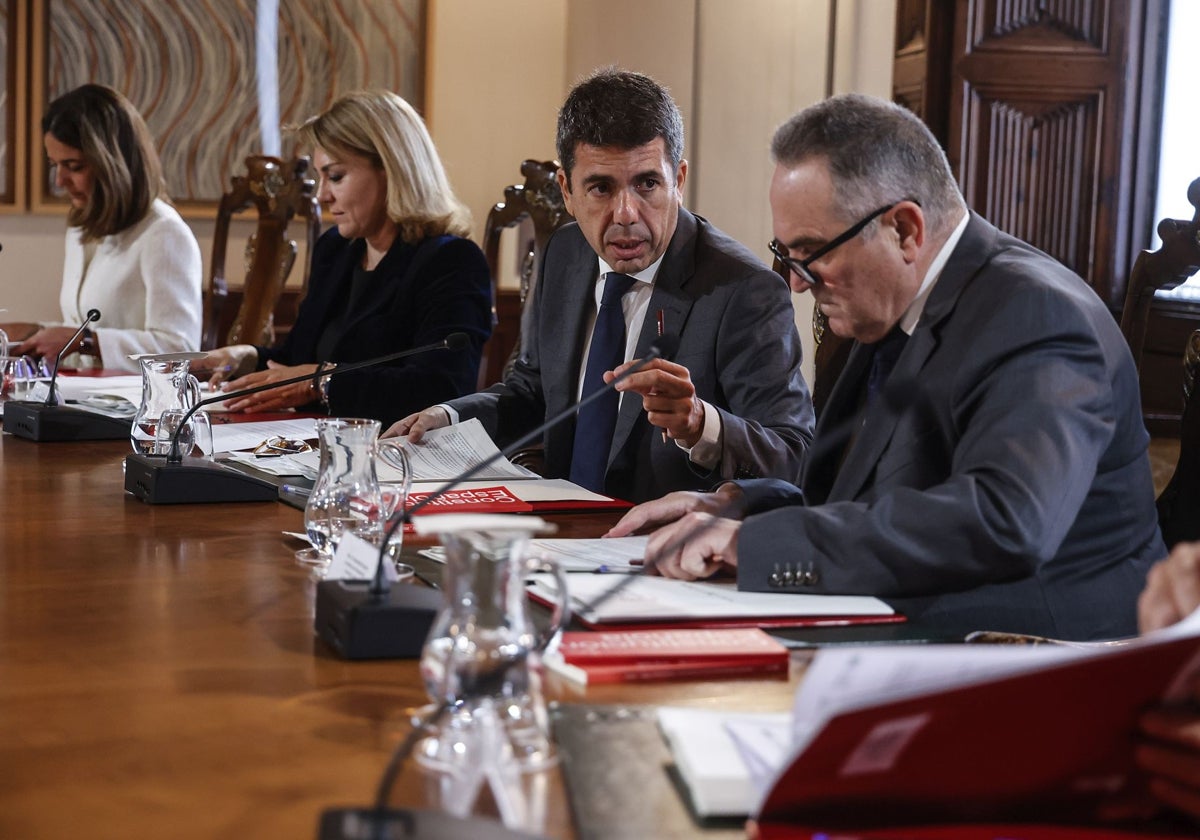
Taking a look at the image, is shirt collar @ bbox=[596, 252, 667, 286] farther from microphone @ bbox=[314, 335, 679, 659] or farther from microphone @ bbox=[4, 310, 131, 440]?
microphone @ bbox=[314, 335, 679, 659]

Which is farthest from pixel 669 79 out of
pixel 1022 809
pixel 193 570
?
pixel 1022 809

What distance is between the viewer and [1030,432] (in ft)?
4.96

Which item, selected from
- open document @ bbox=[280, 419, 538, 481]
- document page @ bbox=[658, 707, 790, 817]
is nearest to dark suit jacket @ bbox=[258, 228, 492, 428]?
open document @ bbox=[280, 419, 538, 481]

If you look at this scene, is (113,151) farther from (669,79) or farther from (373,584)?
(373,584)

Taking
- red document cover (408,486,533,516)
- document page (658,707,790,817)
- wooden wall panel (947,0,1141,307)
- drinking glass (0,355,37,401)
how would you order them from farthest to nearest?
wooden wall panel (947,0,1141,307) → drinking glass (0,355,37,401) → red document cover (408,486,533,516) → document page (658,707,790,817)

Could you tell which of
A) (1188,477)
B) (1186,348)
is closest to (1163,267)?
(1186,348)

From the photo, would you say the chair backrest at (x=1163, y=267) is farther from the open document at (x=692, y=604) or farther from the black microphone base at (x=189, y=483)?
the black microphone base at (x=189, y=483)

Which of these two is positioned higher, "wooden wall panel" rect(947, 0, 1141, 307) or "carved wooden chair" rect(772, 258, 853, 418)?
"wooden wall panel" rect(947, 0, 1141, 307)

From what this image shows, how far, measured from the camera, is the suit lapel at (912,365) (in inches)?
67.3

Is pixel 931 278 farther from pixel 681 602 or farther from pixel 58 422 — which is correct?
pixel 58 422

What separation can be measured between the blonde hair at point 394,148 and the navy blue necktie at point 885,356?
1802 millimetres

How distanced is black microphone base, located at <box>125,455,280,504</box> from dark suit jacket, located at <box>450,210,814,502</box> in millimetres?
677

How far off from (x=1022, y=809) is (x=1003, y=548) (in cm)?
65

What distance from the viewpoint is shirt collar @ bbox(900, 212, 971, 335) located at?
5.80 ft
